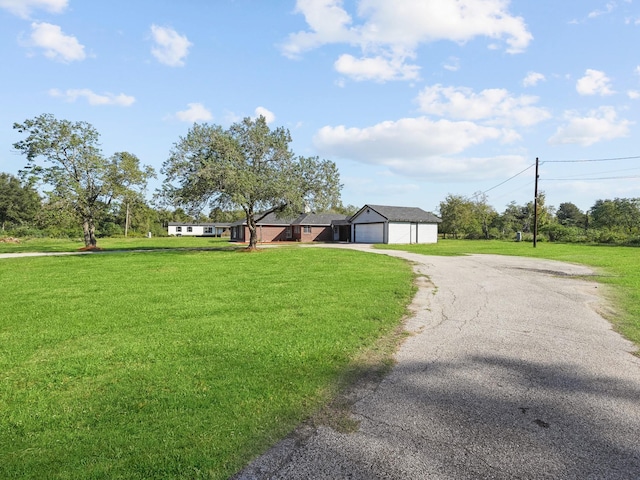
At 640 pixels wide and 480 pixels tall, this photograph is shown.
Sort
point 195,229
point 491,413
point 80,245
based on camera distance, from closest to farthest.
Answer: point 491,413, point 80,245, point 195,229

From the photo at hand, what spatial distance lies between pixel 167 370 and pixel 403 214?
116 feet

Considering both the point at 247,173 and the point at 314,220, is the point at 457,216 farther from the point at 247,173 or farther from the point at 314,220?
the point at 247,173

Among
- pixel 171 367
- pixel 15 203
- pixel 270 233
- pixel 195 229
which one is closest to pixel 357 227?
pixel 270 233

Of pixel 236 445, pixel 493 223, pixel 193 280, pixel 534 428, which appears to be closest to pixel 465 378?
pixel 534 428

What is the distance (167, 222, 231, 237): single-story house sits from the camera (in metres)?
70.7

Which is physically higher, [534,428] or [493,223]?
[493,223]

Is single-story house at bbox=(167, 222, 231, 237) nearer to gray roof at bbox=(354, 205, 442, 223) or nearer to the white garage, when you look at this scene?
the white garage

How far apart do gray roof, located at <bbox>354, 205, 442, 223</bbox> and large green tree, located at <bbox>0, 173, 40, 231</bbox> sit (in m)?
52.8

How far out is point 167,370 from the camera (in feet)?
14.3

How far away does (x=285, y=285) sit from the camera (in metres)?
10.4

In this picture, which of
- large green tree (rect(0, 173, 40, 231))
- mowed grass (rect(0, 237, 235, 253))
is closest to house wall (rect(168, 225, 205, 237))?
large green tree (rect(0, 173, 40, 231))

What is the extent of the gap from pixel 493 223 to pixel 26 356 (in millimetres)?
55197

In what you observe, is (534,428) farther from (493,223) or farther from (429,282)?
(493,223)

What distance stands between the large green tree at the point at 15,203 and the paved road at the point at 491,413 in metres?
68.8
